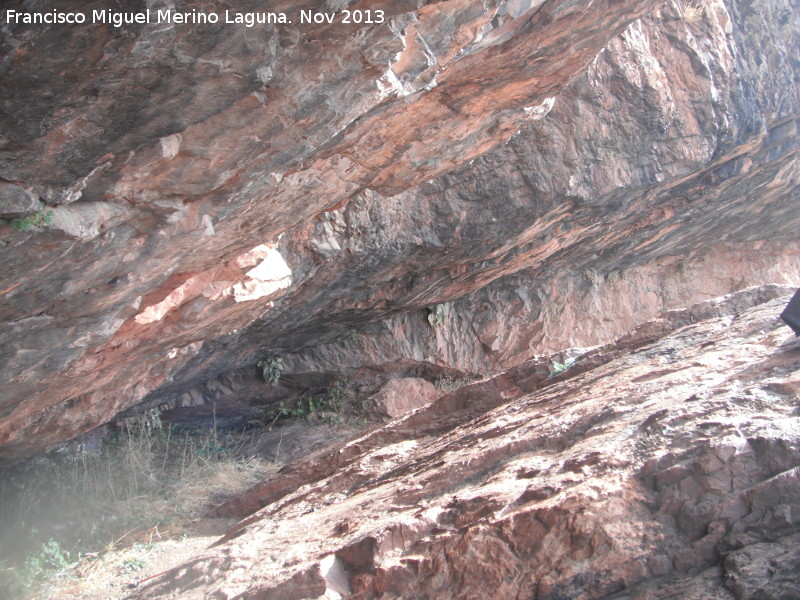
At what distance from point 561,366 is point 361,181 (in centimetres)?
212

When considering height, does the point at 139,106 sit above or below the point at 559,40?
below

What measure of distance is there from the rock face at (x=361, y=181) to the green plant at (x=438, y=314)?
0.11 metres

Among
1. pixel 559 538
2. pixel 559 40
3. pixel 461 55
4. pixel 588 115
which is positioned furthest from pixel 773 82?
pixel 559 538

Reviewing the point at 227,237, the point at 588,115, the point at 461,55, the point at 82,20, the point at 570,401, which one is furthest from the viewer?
the point at 588,115

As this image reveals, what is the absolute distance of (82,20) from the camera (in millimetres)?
1954

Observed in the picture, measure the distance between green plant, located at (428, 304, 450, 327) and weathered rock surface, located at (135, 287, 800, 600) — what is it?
17.6 feet

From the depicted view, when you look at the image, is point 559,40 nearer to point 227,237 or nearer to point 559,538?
point 227,237

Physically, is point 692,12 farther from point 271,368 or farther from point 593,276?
point 271,368

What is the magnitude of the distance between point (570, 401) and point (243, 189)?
2232mm

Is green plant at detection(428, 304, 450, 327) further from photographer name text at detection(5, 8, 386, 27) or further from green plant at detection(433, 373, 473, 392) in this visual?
photographer name text at detection(5, 8, 386, 27)

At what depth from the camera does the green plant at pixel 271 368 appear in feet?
28.6

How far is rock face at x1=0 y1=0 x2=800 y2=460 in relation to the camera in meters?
2.45

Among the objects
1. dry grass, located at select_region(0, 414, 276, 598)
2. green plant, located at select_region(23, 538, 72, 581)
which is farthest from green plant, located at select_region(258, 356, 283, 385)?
green plant, located at select_region(23, 538, 72, 581)

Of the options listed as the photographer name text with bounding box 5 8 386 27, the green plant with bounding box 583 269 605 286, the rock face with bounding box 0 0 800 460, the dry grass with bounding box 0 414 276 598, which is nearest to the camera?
the photographer name text with bounding box 5 8 386 27
